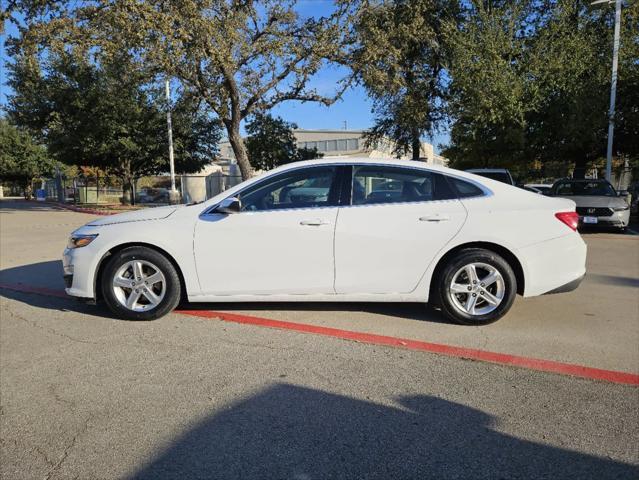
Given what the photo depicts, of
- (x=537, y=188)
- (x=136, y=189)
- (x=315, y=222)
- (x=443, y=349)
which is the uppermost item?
(x=136, y=189)

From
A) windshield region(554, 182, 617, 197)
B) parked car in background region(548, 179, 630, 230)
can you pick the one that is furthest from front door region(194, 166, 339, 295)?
windshield region(554, 182, 617, 197)

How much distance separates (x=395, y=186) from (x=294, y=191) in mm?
995

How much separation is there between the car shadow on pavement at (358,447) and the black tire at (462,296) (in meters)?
1.57

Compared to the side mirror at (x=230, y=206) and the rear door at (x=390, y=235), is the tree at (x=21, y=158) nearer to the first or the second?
the side mirror at (x=230, y=206)

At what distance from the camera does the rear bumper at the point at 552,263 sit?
15.1 feet

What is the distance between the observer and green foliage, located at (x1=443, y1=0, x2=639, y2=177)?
16891 mm

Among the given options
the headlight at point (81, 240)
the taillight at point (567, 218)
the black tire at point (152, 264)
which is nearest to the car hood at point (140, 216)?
the headlight at point (81, 240)

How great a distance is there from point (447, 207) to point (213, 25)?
38.8ft

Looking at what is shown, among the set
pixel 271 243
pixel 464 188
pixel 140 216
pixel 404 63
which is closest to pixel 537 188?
pixel 404 63

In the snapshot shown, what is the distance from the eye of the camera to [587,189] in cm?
1338

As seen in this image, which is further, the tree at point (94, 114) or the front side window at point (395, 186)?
the tree at point (94, 114)

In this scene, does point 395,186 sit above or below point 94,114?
below

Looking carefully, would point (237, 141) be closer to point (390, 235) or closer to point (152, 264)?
point (152, 264)

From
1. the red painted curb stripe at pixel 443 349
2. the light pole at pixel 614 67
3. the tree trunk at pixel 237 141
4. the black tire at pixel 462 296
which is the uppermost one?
the light pole at pixel 614 67
